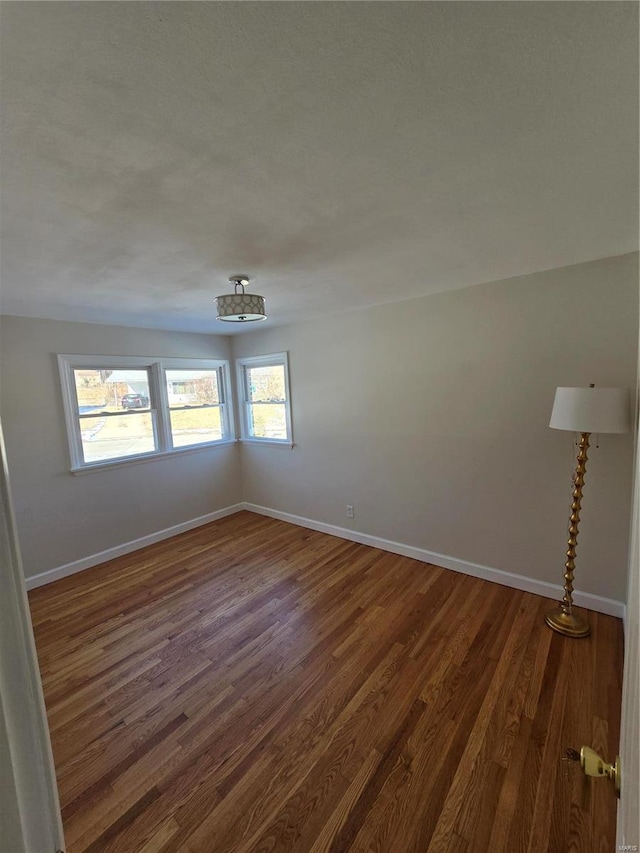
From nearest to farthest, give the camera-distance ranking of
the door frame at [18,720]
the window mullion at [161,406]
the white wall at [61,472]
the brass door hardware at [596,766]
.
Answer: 1. the door frame at [18,720]
2. the brass door hardware at [596,766]
3. the white wall at [61,472]
4. the window mullion at [161,406]

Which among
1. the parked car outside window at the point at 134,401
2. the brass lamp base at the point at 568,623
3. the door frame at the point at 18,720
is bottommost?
the brass lamp base at the point at 568,623

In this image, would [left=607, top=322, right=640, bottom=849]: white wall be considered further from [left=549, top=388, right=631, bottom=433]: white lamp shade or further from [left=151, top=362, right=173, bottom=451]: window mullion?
[left=151, top=362, right=173, bottom=451]: window mullion

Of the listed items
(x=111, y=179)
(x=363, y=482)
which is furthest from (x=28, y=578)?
(x=111, y=179)

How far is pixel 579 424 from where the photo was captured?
2016mm

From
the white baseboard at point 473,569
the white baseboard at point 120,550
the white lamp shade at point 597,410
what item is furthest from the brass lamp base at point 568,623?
the white baseboard at point 120,550

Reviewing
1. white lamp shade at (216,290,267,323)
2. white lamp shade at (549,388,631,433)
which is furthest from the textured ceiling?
white lamp shade at (549,388,631,433)

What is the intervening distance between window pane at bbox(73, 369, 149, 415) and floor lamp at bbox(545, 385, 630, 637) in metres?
3.84

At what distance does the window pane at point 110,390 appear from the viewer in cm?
337

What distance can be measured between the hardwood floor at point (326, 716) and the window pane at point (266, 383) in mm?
2245

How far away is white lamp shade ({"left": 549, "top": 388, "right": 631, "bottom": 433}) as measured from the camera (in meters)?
1.94

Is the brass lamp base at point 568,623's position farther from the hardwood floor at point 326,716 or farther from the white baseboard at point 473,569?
the white baseboard at point 473,569

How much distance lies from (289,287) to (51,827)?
2.58m

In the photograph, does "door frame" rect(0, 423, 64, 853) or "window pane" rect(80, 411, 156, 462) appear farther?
"window pane" rect(80, 411, 156, 462)

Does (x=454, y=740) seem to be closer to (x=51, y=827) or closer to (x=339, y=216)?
(x=51, y=827)
